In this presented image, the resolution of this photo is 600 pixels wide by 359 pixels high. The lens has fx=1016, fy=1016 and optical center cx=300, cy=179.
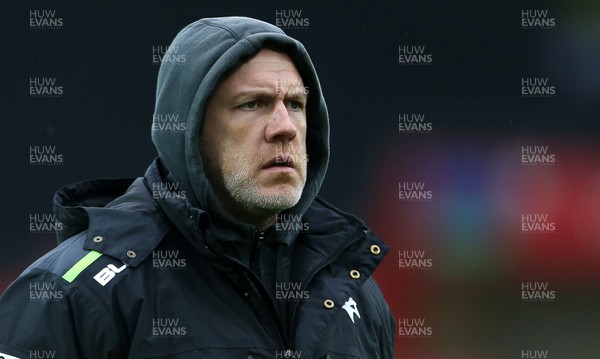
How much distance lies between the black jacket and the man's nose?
0.87ft

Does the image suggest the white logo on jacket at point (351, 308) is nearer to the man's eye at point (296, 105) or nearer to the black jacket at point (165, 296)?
the black jacket at point (165, 296)

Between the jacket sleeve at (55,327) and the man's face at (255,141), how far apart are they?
48 centimetres

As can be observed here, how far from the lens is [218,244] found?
7.02 ft

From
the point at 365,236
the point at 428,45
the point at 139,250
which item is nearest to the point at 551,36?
the point at 428,45

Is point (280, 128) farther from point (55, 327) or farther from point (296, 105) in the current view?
point (55, 327)

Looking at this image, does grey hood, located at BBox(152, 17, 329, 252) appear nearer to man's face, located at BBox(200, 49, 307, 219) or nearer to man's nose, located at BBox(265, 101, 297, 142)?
man's face, located at BBox(200, 49, 307, 219)

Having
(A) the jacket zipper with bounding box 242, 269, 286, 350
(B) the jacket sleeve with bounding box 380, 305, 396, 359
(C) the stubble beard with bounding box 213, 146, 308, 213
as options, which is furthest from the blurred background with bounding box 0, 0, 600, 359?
(A) the jacket zipper with bounding box 242, 269, 286, 350

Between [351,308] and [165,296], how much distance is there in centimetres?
48

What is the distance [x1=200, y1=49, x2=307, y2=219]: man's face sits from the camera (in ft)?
7.38

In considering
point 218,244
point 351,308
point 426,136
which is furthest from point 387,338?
point 426,136

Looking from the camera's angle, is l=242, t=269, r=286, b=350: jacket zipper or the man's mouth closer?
l=242, t=269, r=286, b=350: jacket zipper

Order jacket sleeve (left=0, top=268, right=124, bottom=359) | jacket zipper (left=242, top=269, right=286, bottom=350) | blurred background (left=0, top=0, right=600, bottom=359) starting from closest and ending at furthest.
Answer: jacket sleeve (left=0, top=268, right=124, bottom=359) < jacket zipper (left=242, top=269, right=286, bottom=350) < blurred background (left=0, top=0, right=600, bottom=359)

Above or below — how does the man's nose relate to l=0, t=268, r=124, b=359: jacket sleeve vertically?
above

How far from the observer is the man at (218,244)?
1.95 m
